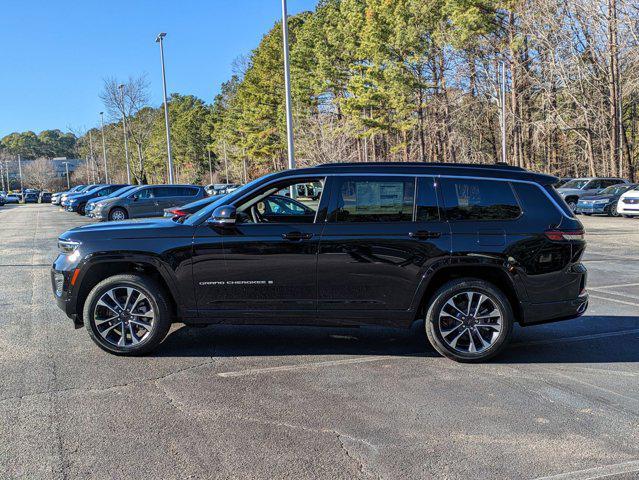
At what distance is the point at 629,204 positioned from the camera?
23.8 meters

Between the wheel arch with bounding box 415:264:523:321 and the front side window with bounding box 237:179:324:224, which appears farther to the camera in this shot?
the front side window with bounding box 237:179:324:224

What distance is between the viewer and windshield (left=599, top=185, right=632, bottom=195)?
26.0 meters

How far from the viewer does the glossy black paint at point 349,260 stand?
5422mm

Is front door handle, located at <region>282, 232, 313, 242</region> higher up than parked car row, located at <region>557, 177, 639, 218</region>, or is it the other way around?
parked car row, located at <region>557, 177, 639, 218</region>

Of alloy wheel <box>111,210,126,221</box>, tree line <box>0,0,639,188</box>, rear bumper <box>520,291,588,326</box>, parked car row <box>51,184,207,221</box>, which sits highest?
tree line <box>0,0,639,188</box>

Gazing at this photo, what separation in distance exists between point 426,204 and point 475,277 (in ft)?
2.83

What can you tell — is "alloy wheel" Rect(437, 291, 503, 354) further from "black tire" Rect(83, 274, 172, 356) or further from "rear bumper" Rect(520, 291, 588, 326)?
"black tire" Rect(83, 274, 172, 356)

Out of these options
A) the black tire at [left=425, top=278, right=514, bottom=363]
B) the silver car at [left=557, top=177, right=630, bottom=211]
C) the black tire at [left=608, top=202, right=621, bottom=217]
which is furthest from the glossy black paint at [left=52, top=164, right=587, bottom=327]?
the silver car at [left=557, top=177, right=630, bottom=211]

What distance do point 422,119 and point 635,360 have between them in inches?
1670

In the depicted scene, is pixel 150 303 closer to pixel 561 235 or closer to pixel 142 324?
pixel 142 324

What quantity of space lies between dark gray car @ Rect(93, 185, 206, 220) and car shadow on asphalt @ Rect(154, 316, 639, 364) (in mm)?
17155

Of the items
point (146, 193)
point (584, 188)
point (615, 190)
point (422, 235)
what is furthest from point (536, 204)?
point (584, 188)

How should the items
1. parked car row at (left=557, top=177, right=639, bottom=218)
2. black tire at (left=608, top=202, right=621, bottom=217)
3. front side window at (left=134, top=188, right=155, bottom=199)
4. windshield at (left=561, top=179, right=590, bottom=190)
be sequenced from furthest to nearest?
windshield at (left=561, top=179, right=590, bottom=190)
black tire at (left=608, top=202, right=621, bottom=217)
parked car row at (left=557, top=177, right=639, bottom=218)
front side window at (left=134, top=188, right=155, bottom=199)

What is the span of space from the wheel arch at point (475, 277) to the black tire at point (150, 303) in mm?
2472
